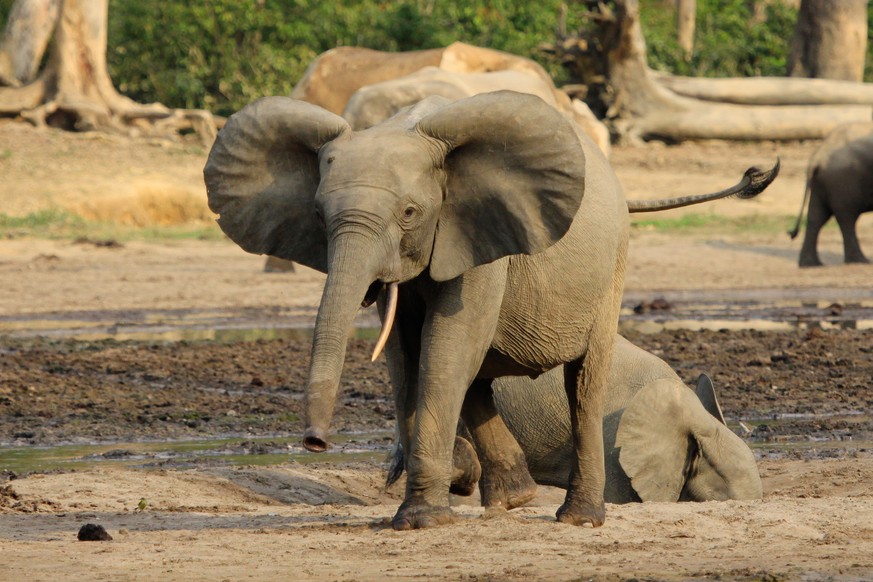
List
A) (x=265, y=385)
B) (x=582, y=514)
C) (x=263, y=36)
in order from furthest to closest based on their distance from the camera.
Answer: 1. (x=263, y=36)
2. (x=265, y=385)
3. (x=582, y=514)

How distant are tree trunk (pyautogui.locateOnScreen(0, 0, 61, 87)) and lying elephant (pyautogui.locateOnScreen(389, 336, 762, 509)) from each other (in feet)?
56.6

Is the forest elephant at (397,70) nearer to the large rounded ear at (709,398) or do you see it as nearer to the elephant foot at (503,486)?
the large rounded ear at (709,398)

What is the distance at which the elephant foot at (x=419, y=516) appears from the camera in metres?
5.21

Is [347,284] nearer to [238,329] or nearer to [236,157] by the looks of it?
[236,157]

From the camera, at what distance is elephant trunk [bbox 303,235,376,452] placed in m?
4.38

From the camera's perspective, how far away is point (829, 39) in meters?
28.2

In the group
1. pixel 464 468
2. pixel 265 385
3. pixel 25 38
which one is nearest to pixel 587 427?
pixel 464 468

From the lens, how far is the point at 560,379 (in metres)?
7.34

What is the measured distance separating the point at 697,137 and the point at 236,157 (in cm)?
2106

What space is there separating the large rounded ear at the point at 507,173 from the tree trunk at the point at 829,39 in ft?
79.4

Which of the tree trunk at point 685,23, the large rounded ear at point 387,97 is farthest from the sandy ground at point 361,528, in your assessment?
the tree trunk at point 685,23

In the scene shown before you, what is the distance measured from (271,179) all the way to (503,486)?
1.73 meters

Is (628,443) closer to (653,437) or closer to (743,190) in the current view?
(653,437)

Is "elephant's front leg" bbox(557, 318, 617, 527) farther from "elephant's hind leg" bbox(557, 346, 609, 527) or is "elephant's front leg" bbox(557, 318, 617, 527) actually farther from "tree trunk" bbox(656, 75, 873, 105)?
"tree trunk" bbox(656, 75, 873, 105)
